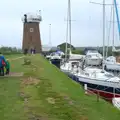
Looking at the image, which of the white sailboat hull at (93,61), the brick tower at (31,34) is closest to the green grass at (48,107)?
the white sailboat hull at (93,61)

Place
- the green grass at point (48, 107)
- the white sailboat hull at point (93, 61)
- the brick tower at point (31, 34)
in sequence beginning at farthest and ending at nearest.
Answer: the brick tower at point (31, 34) → the white sailboat hull at point (93, 61) → the green grass at point (48, 107)

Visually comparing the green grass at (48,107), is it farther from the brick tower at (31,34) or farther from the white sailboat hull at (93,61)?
the brick tower at (31,34)

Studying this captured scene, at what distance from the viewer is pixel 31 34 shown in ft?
290

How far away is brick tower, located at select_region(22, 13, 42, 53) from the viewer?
289 ft

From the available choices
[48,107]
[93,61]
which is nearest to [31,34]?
[93,61]

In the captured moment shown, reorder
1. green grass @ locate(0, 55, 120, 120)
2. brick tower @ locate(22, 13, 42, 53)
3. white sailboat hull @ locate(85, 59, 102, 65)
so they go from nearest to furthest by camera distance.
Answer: green grass @ locate(0, 55, 120, 120)
white sailboat hull @ locate(85, 59, 102, 65)
brick tower @ locate(22, 13, 42, 53)

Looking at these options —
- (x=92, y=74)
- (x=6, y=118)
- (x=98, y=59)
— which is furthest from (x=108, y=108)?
(x=98, y=59)

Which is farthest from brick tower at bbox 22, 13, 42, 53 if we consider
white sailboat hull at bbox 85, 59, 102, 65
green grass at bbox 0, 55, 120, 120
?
green grass at bbox 0, 55, 120, 120

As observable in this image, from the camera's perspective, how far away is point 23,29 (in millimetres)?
90750

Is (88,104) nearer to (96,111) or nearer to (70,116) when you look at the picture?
(96,111)

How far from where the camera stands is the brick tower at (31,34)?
8812 cm

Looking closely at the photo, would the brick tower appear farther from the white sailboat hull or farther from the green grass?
the green grass

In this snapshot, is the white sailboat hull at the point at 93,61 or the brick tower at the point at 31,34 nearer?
the white sailboat hull at the point at 93,61

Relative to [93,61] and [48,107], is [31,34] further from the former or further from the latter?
[48,107]
